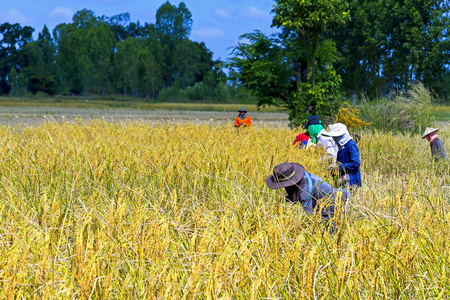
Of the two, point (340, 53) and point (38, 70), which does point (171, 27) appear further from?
point (340, 53)

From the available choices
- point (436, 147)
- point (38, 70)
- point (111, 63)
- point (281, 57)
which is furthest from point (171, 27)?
point (436, 147)

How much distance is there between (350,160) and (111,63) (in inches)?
2863

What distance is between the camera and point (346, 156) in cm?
625

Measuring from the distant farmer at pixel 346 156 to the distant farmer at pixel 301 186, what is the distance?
6.63 feet

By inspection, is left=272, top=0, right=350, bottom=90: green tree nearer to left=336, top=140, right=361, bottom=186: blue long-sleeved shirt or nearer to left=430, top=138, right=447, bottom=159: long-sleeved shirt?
left=430, top=138, right=447, bottom=159: long-sleeved shirt

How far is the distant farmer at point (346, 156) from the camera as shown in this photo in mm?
6082

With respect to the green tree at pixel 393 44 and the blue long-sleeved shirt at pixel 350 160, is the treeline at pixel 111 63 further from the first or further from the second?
the blue long-sleeved shirt at pixel 350 160

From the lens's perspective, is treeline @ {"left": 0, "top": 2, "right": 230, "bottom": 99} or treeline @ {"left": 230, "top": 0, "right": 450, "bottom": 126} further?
treeline @ {"left": 0, "top": 2, "right": 230, "bottom": 99}

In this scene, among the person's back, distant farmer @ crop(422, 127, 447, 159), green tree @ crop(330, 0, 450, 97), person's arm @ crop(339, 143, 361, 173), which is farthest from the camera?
green tree @ crop(330, 0, 450, 97)

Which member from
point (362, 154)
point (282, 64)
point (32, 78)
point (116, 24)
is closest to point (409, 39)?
point (282, 64)

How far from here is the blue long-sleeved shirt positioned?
19.9 ft

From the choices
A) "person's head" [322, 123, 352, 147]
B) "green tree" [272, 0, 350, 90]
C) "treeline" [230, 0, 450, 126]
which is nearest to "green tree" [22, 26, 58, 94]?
"treeline" [230, 0, 450, 126]

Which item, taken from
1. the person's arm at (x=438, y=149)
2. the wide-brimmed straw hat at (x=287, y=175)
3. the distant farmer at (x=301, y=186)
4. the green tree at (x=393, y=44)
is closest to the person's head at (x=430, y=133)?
the person's arm at (x=438, y=149)

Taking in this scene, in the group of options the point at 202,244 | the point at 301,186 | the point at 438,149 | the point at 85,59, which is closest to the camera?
the point at 202,244
